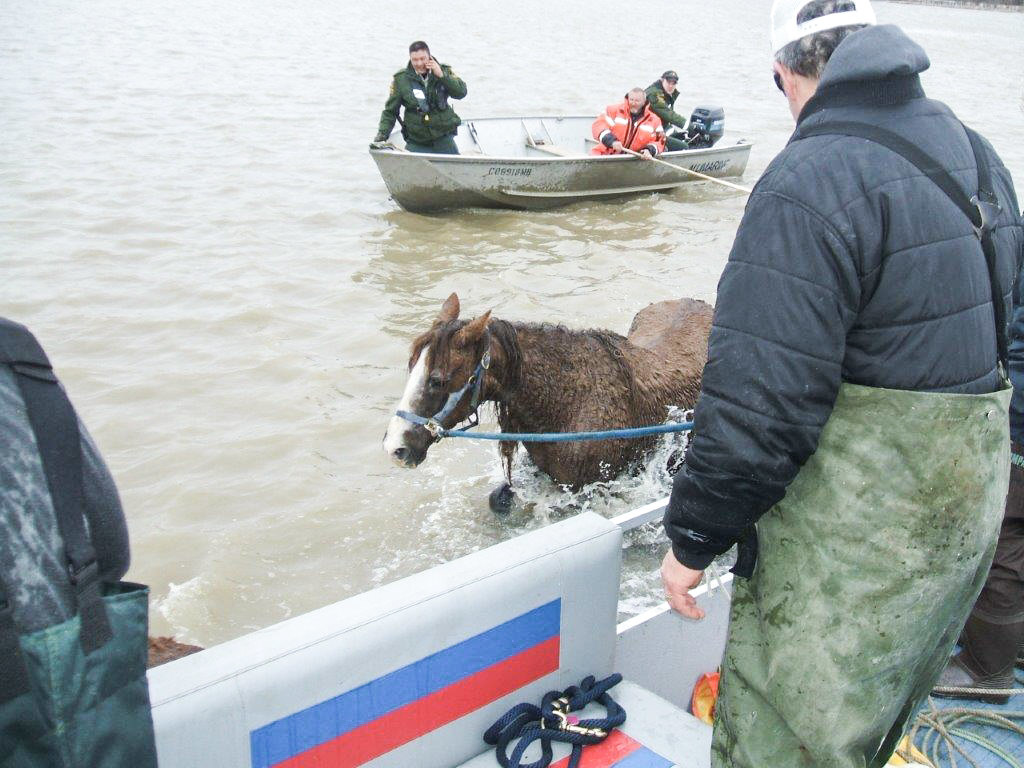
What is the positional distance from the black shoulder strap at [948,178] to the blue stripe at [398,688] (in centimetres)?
153

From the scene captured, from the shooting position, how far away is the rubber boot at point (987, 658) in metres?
3.46

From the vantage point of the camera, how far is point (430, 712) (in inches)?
102

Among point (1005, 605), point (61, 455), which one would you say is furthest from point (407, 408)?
point (61, 455)

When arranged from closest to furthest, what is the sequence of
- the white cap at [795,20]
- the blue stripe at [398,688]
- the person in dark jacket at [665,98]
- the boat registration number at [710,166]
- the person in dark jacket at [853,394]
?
the person in dark jacket at [853,394] < the white cap at [795,20] < the blue stripe at [398,688] < the person in dark jacket at [665,98] < the boat registration number at [710,166]

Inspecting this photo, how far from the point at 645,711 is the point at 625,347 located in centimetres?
264

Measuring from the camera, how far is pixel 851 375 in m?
1.87

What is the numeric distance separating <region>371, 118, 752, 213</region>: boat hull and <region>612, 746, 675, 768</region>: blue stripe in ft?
32.9

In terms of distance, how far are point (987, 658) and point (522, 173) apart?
33.8 feet

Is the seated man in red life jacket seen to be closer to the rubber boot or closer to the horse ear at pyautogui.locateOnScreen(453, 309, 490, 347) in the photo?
the horse ear at pyautogui.locateOnScreen(453, 309, 490, 347)

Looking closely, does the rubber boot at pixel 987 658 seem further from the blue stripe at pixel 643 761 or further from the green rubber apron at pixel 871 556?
the green rubber apron at pixel 871 556

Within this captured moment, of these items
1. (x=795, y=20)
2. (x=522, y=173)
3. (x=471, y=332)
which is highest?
(x=795, y=20)

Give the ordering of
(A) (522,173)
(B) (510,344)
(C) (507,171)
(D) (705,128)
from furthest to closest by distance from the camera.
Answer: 1. (D) (705,128)
2. (A) (522,173)
3. (C) (507,171)
4. (B) (510,344)

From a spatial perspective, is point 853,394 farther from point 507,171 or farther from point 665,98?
point 665,98

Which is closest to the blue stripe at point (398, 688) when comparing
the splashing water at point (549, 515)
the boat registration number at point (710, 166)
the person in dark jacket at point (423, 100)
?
the splashing water at point (549, 515)
